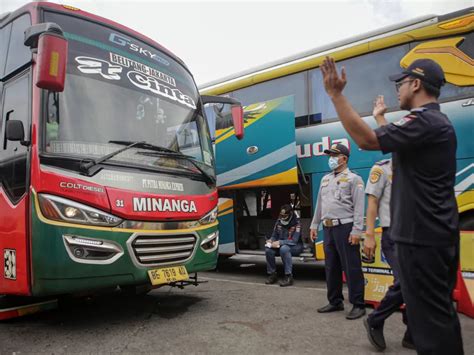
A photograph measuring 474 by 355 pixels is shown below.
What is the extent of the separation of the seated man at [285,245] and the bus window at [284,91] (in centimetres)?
162

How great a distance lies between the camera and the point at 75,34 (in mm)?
3973

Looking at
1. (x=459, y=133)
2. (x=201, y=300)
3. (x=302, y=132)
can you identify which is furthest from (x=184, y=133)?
(x=459, y=133)


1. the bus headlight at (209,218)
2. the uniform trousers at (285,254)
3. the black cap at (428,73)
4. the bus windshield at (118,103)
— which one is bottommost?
the uniform trousers at (285,254)

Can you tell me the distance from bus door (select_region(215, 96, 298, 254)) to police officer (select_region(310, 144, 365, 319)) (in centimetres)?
184

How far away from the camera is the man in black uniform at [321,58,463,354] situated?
1.92 metres

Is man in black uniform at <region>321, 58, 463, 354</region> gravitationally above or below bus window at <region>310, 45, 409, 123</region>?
below

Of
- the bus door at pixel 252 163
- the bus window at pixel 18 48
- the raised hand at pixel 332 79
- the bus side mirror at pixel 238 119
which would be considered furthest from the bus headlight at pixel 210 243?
the raised hand at pixel 332 79

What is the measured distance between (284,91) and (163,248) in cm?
397

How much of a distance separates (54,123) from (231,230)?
167 inches

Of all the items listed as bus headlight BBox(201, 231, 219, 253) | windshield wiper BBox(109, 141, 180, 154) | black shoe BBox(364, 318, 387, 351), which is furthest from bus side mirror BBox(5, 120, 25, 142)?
black shoe BBox(364, 318, 387, 351)

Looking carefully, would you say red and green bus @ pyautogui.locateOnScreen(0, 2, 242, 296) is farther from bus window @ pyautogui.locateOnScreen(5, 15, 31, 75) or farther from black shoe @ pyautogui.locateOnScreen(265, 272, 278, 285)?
black shoe @ pyautogui.locateOnScreen(265, 272, 278, 285)

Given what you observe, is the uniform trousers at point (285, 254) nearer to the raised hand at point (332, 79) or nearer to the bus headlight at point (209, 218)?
the bus headlight at point (209, 218)

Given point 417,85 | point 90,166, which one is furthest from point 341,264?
point 90,166

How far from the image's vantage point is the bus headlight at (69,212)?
3.39m
